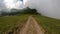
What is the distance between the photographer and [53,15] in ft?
7.56

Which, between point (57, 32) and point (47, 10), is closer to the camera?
point (57, 32)

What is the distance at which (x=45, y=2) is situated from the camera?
254 centimetres

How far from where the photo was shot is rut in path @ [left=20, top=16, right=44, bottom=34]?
1214 mm

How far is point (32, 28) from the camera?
126 centimetres

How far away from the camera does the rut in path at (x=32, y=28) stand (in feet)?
3.98

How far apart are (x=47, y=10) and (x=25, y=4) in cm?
60

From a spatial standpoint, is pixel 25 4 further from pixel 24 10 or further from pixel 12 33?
pixel 12 33

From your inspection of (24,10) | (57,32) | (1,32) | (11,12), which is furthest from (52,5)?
(1,32)

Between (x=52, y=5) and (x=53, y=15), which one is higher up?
(x=52, y=5)

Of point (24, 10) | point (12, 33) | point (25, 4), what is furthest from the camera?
point (25, 4)

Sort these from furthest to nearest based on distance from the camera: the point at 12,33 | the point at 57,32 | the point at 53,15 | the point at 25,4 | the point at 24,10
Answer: the point at 25,4
the point at 24,10
the point at 53,15
the point at 12,33
the point at 57,32

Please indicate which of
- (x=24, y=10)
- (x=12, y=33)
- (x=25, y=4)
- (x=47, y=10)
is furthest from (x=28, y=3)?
(x=12, y=33)

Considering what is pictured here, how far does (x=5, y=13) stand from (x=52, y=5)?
97 centimetres

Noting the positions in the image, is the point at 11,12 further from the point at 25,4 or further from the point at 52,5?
the point at 52,5
